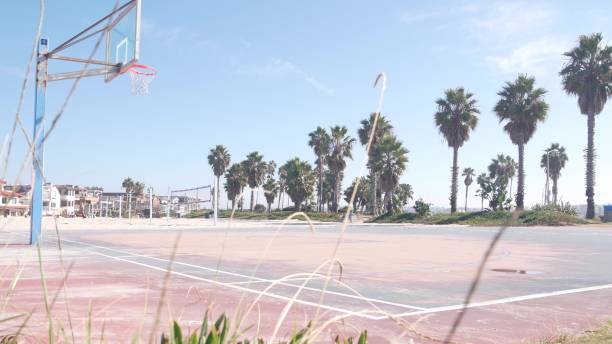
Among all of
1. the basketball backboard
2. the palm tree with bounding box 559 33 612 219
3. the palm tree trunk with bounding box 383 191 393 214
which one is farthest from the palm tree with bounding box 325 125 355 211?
the basketball backboard

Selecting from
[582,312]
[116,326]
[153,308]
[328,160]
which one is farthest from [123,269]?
[328,160]

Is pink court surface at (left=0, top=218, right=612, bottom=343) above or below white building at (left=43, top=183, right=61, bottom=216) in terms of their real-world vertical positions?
below

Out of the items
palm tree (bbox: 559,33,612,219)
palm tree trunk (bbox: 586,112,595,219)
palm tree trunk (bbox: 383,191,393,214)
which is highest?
palm tree (bbox: 559,33,612,219)

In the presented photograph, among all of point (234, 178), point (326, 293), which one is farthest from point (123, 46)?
point (234, 178)

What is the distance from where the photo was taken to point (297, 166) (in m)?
82.1

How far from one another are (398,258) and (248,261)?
4250mm

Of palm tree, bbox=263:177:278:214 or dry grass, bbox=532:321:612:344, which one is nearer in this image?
→ dry grass, bbox=532:321:612:344

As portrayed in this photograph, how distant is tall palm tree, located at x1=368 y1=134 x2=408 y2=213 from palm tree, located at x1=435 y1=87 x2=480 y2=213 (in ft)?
18.0

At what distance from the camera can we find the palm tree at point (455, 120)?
57281mm

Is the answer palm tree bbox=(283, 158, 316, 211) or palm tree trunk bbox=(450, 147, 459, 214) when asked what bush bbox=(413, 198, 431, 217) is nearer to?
palm tree trunk bbox=(450, 147, 459, 214)

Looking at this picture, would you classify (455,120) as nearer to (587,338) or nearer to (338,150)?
(338,150)

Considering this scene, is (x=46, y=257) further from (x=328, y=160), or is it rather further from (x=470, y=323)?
(x=328, y=160)

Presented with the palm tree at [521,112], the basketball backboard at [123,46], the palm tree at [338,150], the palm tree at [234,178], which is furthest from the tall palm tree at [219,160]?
the basketball backboard at [123,46]

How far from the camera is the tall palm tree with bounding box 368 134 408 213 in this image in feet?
201
